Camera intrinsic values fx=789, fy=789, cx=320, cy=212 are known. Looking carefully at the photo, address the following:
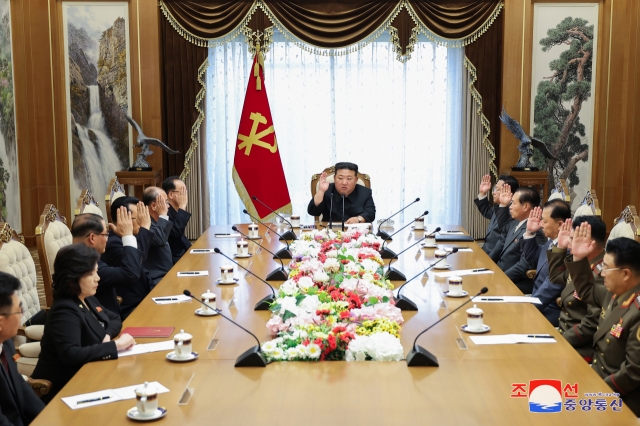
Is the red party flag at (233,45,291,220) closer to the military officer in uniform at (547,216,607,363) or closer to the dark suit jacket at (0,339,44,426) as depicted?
the military officer in uniform at (547,216,607,363)

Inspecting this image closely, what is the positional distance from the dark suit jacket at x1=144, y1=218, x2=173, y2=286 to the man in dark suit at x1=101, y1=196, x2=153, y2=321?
181mm

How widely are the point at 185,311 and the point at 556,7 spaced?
598 centimetres

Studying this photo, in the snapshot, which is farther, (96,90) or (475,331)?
(96,90)

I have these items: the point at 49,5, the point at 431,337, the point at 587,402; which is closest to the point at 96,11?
the point at 49,5

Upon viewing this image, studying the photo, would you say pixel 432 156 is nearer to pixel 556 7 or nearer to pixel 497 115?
pixel 497 115

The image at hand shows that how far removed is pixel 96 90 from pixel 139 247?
4.10 metres

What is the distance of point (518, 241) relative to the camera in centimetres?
526

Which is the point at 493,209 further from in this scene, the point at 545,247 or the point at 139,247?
the point at 139,247

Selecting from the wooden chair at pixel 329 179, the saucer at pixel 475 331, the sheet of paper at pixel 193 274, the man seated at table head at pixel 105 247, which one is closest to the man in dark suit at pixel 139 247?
the man seated at table head at pixel 105 247

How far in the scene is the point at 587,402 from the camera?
2.51m

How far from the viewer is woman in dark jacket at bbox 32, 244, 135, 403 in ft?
9.84

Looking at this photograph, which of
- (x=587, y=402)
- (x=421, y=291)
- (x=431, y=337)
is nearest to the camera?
(x=587, y=402)

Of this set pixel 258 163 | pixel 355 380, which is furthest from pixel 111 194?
pixel 355 380

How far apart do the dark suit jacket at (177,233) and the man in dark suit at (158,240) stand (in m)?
0.44
